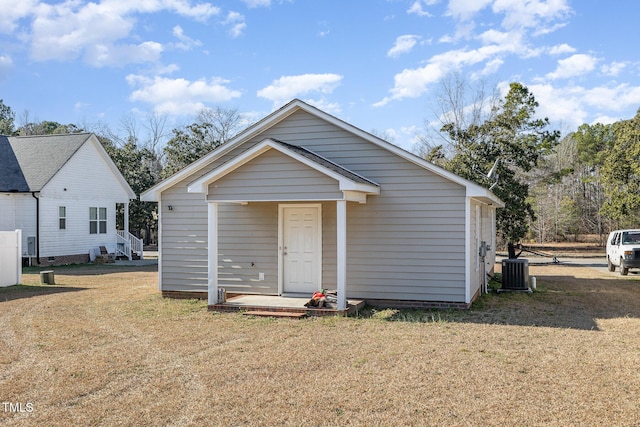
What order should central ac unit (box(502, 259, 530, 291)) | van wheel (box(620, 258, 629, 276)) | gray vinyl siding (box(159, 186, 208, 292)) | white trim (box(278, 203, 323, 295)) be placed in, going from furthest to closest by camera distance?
van wheel (box(620, 258, 629, 276))
central ac unit (box(502, 259, 530, 291))
gray vinyl siding (box(159, 186, 208, 292))
white trim (box(278, 203, 323, 295))

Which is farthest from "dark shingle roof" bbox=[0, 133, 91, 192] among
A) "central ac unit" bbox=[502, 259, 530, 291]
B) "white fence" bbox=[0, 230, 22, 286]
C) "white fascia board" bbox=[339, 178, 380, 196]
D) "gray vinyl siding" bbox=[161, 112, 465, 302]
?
"central ac unit" bbox=[502, 259, 530, 291]

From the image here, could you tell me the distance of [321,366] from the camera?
21.4 ft

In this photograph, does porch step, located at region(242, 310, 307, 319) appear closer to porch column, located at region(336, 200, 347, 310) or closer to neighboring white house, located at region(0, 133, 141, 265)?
porch column, located at region(336, 200, 347, 310)

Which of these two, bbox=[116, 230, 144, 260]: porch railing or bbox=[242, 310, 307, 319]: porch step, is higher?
bbox=[116, 230, 144, 260]: porch railing

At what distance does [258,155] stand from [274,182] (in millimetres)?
635

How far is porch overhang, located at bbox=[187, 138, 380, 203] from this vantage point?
32.0 feet

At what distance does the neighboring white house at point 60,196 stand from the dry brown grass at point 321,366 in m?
11.3

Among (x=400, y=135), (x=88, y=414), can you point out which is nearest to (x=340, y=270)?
(x=88, y=414)

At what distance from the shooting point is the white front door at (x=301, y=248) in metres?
11.5

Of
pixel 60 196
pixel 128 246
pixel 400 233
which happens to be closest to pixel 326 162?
pixel 400 233

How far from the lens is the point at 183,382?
19.4 feet

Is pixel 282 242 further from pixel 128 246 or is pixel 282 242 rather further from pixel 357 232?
pixel 128 246

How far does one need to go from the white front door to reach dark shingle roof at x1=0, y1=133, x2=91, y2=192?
1396 cm

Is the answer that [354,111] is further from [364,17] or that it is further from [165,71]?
[364,17]
